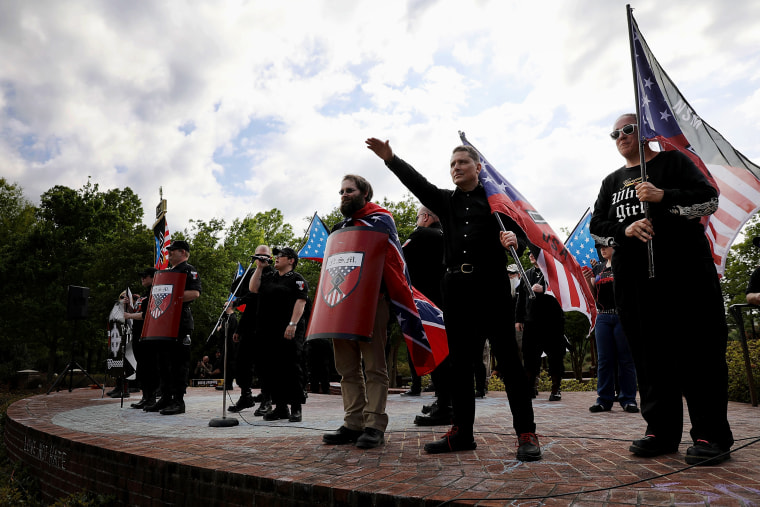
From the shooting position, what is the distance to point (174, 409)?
22.7 ft

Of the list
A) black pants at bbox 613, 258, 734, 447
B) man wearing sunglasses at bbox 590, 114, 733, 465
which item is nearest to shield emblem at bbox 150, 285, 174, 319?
man wearing sunglasses at bbox 590, 114, 733, 465

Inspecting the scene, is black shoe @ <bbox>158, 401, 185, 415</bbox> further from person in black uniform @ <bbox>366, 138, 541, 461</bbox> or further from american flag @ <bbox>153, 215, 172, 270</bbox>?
person in black uniform @ <bbox>366, 138, 541, 461</bbox>

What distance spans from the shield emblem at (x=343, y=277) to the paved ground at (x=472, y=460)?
115cm

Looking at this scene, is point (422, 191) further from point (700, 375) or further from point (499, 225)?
point (700, 375)

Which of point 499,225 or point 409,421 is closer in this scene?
point 499,225

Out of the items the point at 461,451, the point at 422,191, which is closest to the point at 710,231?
the point at 422,191

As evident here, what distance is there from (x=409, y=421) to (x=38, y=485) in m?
3.83

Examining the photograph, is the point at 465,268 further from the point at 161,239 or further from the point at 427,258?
the point at 161,239

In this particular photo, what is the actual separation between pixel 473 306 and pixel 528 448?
1005mm

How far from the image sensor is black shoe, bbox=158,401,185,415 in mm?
6840

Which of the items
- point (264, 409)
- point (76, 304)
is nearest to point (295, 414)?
point (264, 409)

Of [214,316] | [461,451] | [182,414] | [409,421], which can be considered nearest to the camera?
[461,451]

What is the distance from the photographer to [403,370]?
37.8 metres

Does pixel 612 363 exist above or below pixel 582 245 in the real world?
below
